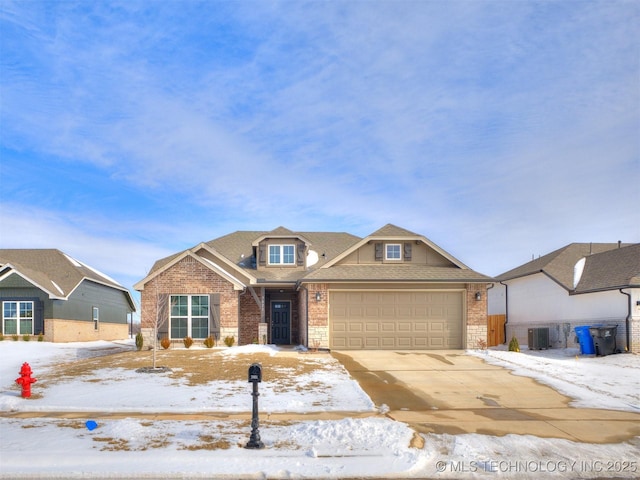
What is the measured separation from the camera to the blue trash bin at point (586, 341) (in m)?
21.5

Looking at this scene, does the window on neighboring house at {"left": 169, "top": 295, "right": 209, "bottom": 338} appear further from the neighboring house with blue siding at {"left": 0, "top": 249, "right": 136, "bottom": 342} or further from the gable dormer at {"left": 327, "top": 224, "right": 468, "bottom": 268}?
the neighboring house with blue siding at {"left": 0, "top": 249, "right": 136, "bottom": 342}

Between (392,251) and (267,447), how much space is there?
16.7 meters

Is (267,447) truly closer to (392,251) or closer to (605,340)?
(392,251)

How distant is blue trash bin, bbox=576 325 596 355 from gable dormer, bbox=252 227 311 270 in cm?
1318

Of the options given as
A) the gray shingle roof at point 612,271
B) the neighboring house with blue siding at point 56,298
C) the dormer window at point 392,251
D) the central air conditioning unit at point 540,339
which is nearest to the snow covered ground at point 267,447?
the gray shingle roof at point 612,271

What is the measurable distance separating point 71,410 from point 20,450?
3063 mm

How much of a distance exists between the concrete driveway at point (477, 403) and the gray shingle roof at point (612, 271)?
835cm

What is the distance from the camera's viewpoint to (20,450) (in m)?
7.48

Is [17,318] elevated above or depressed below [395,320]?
below

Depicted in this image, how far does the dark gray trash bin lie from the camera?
20.9 metres

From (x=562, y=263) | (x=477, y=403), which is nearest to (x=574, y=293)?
(x=562, y=263)

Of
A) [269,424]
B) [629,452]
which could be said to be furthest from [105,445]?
[629,452]

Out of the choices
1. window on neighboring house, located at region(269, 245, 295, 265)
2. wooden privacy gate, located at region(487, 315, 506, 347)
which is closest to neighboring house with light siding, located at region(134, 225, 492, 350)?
window on neighboring house, located at region(269, 245, 295, 265)

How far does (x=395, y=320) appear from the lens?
70.9 ft
